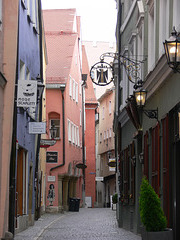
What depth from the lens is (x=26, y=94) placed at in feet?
50.5

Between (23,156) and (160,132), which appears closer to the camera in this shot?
(160,132)

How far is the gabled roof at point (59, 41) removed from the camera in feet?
139

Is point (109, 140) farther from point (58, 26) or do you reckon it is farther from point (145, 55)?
point (145, 55)

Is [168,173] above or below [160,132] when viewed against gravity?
below

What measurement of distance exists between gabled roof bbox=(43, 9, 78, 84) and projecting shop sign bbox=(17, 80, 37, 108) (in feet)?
84.1

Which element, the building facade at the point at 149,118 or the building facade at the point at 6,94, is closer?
the building facade at the point at 149,118

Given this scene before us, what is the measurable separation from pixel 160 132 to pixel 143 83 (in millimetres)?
2459

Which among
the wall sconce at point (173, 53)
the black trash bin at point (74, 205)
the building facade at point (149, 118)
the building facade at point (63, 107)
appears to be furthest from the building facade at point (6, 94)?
the black trash bin at point (74, 205)

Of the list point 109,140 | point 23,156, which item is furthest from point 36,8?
point 109,140

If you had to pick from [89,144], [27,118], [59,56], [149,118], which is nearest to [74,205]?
[59,56]

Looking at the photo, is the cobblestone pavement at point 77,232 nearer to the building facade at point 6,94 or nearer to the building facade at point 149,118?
the building facade at point 149,118

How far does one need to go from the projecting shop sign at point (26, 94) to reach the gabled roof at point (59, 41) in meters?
25.6

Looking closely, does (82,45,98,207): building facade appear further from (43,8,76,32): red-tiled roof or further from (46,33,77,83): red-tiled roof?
(46,33,77,83): red-tiled roof

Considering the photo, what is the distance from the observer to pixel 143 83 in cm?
1580
